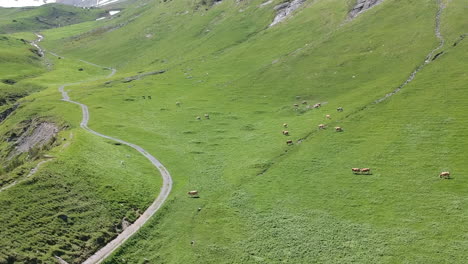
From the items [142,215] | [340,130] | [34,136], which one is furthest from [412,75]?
[34,136]

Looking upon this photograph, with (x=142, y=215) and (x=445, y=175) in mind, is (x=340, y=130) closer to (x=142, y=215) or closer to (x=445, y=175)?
(x=445, y=175)

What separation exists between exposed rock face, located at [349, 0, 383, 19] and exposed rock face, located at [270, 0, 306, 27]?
3167cm

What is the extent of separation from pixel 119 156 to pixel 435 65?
68.7 meters

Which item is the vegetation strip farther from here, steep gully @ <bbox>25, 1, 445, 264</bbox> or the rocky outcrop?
the rocky outcrop

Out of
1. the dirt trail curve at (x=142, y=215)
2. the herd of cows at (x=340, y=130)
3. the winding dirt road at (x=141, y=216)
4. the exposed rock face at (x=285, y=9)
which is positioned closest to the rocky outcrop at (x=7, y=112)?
the dirt trail curve at (x=142, y=215)

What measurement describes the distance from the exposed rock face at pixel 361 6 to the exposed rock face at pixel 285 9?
3167cm

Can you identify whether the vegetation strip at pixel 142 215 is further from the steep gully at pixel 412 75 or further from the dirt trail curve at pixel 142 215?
the steep gully at pixel 412 75

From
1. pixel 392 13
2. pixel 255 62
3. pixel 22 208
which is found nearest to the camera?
pixel 22 208

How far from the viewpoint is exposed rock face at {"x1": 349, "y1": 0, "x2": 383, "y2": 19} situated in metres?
121

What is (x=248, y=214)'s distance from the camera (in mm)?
44781

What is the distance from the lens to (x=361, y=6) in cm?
12319

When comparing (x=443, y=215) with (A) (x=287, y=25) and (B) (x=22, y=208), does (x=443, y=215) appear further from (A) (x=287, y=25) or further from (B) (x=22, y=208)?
(A) (x=287, y=25)

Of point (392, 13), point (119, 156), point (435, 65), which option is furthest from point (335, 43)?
point (119, 156)

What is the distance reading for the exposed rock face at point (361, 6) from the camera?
12112cm
